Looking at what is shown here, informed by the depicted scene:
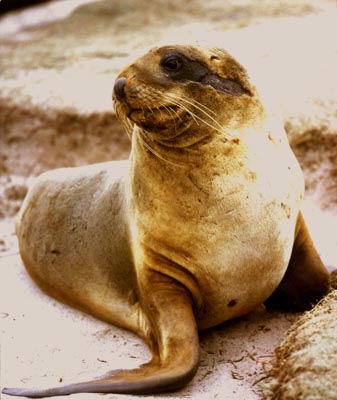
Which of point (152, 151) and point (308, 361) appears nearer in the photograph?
point (308, 361)

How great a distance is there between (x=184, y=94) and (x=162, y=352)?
45.5 inches

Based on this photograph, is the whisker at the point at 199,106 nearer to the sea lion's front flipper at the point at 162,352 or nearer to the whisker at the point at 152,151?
the whisker at the point at 152,151

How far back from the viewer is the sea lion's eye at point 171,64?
3.72 m

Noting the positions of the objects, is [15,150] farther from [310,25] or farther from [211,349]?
[211,349]

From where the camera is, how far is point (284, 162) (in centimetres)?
402

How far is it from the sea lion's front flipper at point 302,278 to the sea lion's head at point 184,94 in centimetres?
84

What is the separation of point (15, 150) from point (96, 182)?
2.90 m

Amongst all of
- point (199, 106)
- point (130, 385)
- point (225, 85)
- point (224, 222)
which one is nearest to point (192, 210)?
point (224, 222)

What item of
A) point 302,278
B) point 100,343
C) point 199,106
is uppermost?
point 199,106

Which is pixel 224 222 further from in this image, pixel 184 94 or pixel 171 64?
pixel 171 64

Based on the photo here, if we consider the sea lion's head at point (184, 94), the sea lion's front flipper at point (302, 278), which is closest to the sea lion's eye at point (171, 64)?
the sea lion's head at point (184, 94)

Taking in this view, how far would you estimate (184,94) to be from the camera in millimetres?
3715

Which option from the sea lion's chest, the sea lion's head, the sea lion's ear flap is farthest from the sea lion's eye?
the sea lion's chest

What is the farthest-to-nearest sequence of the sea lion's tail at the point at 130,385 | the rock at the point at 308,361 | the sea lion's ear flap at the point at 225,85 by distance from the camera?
the sea lion's ear flap at the point at 225,85 < the sea lion's tail at the point at 130,385 < the rock at the point at 308,361
